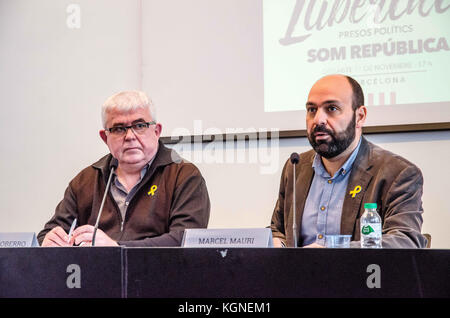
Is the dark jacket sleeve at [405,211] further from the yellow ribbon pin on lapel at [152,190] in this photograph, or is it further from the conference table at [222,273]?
the yellow ribbon pin on lapel at [152,190]

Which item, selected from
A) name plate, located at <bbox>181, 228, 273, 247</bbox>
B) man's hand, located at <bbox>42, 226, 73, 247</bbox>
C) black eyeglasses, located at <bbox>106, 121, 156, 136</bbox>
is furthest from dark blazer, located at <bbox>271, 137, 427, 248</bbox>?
man's hand, located at <bbox>42, 226, 73, 247</bbox>

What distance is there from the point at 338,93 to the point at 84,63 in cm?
205

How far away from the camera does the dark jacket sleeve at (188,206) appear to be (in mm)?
2396

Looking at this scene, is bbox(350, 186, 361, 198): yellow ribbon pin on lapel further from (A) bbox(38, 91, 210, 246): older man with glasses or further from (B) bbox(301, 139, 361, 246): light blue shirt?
(A) bbox(38, 91, 210, 246): older man with glasses

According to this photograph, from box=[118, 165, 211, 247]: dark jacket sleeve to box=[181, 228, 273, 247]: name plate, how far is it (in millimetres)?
731

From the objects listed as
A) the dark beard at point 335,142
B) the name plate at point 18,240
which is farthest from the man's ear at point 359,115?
the name plate at point 18,240

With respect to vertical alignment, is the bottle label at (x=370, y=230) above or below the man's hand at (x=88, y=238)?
above

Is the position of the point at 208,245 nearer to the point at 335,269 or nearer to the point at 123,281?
the point at 123,281

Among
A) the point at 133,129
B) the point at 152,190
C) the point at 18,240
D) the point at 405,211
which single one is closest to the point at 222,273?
the point at 18,240

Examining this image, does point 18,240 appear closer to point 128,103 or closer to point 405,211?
point 128,103

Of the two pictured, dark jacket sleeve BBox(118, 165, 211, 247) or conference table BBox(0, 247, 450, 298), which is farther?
dark jacket sleeve BBox(118, 165, 211, 247)

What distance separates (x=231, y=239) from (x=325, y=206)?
2.86ft

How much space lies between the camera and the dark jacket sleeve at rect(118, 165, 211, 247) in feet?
7.86

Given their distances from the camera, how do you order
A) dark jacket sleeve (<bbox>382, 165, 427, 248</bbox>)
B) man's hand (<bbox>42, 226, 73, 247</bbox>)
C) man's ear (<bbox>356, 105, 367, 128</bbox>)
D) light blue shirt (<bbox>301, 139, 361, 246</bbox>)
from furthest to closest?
man's ear (<bbox>356, 105, 367, 128</bbox>), light blue shirt (<bbox>301, 139, 361, 246</bbox>), man's hand (<bbox>42, 226, 73, 247</bbox>), dark jacket sleeve (<bbox>382, 165, 427, 248</bbox>)
